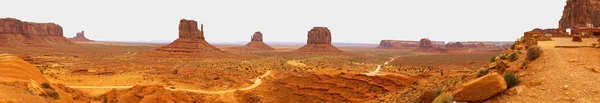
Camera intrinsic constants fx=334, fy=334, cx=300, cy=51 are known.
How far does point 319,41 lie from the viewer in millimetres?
120875

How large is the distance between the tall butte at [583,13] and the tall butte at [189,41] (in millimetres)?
68658

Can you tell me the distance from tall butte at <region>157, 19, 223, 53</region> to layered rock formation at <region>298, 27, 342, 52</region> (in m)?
41.2

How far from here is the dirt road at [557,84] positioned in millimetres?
8688

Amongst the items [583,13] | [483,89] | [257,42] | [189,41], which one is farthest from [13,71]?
[257,42]

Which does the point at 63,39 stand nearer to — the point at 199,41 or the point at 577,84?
the point at 199,41

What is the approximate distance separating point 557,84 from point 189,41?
3185 inches

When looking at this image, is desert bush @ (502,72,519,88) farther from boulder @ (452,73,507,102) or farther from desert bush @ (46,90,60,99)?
desert bush @ (46,90,60,99)

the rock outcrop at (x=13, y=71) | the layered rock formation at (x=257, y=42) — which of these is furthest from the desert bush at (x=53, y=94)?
the layered rock formation at (x=257, y=42)

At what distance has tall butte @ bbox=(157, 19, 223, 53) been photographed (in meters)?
78.9

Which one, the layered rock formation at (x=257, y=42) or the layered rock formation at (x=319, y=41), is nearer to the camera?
the layered rock formation at (x=319, y=41)

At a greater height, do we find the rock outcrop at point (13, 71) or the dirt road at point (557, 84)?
the dirt road at point (557, 84)

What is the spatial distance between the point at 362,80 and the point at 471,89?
16581mm

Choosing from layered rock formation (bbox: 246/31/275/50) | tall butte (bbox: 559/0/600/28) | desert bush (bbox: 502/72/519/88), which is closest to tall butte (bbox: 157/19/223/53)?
tall butte (bbox: 559/0/600/28)

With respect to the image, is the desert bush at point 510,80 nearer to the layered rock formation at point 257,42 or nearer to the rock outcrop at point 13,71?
the rock outcrop at point 13,71
